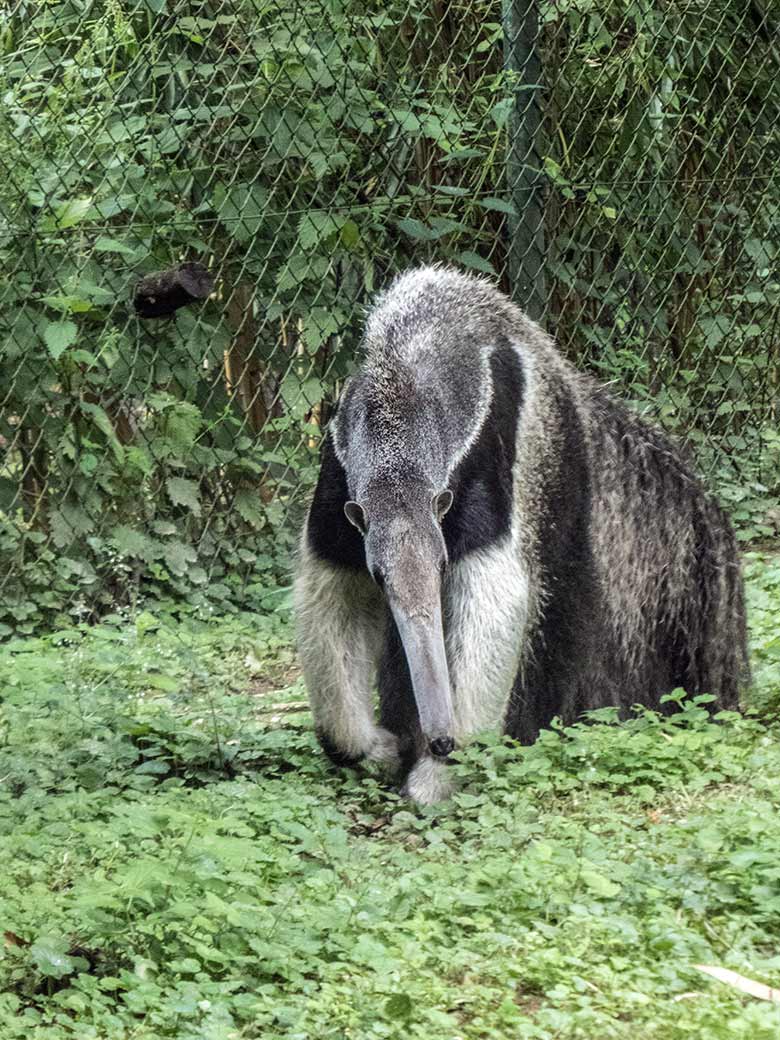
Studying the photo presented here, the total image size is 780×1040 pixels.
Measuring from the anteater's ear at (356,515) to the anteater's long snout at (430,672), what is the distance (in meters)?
0.27

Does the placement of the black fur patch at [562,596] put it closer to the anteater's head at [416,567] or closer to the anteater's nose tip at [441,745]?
the anteater's head at [416,567]

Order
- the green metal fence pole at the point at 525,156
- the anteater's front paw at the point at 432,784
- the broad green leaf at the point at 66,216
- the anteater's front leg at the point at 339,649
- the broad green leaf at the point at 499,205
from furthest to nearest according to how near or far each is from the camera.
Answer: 1. the green metal fence pole at the point at 525,156
2. the broad green leaf at the point at 499,205
3. the broad green leaf at the point at 66,216
4. the anteater's front leg at the point at 339,649
5. the anteater's front paw at the point at 432,784

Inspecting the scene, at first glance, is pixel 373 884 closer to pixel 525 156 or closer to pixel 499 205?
pixel 499 205

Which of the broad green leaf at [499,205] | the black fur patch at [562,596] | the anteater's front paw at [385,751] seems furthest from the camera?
the broad green leaf at [499,205]

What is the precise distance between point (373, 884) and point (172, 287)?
425 cm

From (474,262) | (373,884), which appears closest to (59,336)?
(474,262)

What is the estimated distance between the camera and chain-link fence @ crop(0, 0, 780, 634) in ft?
25.1

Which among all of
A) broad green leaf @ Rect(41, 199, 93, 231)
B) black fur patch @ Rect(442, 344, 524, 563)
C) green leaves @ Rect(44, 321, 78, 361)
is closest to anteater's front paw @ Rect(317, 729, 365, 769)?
black fur patch @ Rect(442, 344, 524, 563)

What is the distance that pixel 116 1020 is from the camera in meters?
3.12

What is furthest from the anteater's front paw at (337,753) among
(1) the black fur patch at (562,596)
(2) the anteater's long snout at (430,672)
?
(2) the anteater's long snout at (430,672)

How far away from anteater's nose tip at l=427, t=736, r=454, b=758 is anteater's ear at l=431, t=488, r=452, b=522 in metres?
0.67

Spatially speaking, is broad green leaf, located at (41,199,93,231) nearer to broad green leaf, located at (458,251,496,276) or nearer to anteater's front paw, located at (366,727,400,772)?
broad green leaf, located at (458,251,496,276)

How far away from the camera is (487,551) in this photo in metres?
5.07

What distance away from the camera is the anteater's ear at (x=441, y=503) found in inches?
193
